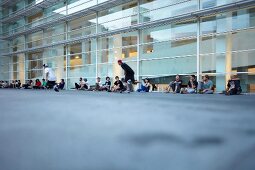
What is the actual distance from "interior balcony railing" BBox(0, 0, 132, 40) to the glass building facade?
80 mm

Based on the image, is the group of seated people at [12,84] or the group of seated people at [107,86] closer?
the group of seated people at [107,86]

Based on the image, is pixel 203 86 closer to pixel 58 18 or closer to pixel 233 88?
pixel 233 88

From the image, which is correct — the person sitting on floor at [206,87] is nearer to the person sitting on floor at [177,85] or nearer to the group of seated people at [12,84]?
the person sitting on floor at [177,85]

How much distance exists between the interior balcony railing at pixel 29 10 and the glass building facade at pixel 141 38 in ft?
0.34

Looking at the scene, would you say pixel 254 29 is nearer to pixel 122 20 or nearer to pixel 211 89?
pixel 211 89

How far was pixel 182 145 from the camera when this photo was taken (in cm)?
215

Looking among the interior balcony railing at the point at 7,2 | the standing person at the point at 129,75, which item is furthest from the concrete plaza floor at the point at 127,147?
the interior balcony railing at the point at 7,2

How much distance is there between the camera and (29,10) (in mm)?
28328

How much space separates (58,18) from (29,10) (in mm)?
6142

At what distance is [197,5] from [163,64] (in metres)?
4.25

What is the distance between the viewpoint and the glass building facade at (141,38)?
47.5 ft

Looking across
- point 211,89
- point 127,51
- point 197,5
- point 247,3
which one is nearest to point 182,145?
point 211,89

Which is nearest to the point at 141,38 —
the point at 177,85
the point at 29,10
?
the point at 177,85

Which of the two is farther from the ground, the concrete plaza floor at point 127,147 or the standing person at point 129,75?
the standing person at point 129,75
